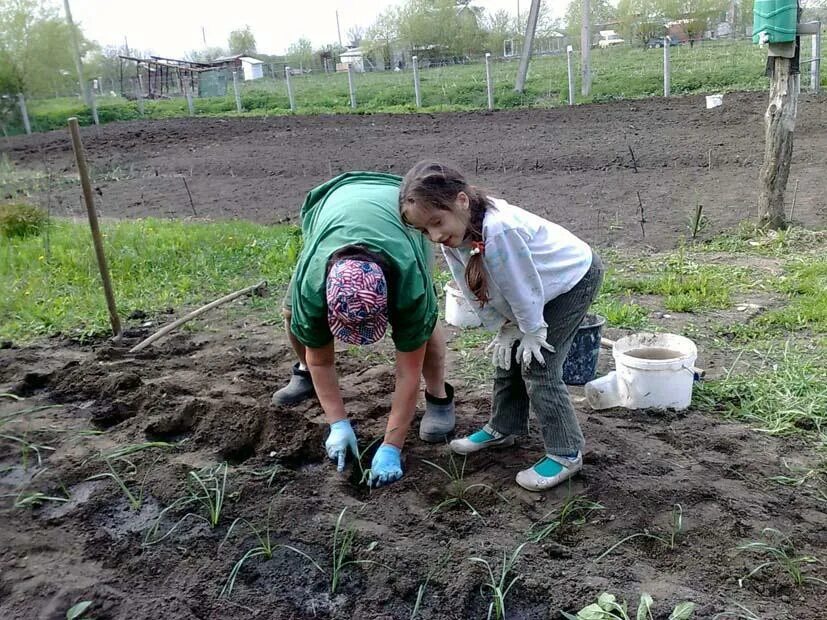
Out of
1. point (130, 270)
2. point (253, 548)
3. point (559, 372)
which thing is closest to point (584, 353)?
point (559, 372)

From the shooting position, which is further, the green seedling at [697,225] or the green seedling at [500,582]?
the green seedling at [697,225]

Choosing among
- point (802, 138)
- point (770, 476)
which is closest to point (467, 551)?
point (770, 476)

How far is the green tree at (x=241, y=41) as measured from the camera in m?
65.2

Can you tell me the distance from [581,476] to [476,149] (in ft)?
31.7

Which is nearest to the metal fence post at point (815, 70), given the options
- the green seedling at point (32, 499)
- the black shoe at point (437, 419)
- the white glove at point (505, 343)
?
the black shoe at point (437, 419)

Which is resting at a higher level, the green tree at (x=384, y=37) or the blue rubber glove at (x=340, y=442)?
the green tree at (x=384, y=37)

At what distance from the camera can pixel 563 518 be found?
8.87 feet

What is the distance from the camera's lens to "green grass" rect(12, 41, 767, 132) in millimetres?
18781

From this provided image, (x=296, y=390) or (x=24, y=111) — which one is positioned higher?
(x=24, y=111)

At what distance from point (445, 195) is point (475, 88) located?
819 inches

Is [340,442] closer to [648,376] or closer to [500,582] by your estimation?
[500,582]

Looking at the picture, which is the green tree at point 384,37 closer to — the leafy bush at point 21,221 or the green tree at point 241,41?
the green tree at point 241,41

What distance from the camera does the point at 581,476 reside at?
9.67 ft

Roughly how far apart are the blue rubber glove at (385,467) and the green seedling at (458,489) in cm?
13
